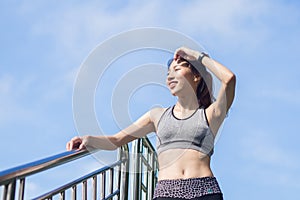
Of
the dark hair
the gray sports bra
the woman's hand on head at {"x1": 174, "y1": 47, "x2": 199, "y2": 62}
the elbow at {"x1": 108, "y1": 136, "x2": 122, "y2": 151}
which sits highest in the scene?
the woman's hand on head at {"x1": 174, "y1": 47, "x2": 199, "y2": 62}

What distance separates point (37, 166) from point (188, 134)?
924mm

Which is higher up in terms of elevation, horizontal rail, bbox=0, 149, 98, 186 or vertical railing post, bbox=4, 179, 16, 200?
horizontal rail, bbox=0, 149, 98, 186

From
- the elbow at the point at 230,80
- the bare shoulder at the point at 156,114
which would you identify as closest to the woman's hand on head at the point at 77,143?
the bare shoulder at the point at 156,114

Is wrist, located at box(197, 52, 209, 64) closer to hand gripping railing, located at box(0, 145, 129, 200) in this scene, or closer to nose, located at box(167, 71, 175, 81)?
nose, located at box(167, 71, 175, 81)

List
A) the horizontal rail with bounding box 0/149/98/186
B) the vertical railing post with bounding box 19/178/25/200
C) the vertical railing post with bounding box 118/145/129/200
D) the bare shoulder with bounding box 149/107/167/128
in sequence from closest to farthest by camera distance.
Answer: the horizontal rail with bounding box 0/149/98/186, the vertical railing post with bounding box 19/178/25/200, the bare shoulder with bounding box 149/107/167/128, the vertical railing post with bounding box 118/145/129/200

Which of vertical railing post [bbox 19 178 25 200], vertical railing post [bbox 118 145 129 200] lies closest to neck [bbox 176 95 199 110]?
vertical railing post [bbox 19 178 25 200]

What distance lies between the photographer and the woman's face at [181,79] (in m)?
3.82

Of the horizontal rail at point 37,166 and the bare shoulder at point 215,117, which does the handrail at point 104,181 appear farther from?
the bare shoulder at point 215,117

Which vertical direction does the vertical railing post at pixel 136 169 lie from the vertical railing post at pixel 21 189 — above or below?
above

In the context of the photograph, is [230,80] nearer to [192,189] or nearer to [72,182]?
[192,189]

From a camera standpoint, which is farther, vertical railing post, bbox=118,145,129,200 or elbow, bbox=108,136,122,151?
vertical railing post, bbox=118,145,129,200

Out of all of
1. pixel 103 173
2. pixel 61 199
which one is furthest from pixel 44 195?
pixel 103 173

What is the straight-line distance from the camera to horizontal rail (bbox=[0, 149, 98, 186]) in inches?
109

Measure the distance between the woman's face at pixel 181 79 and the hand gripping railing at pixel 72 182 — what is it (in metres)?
0.60
